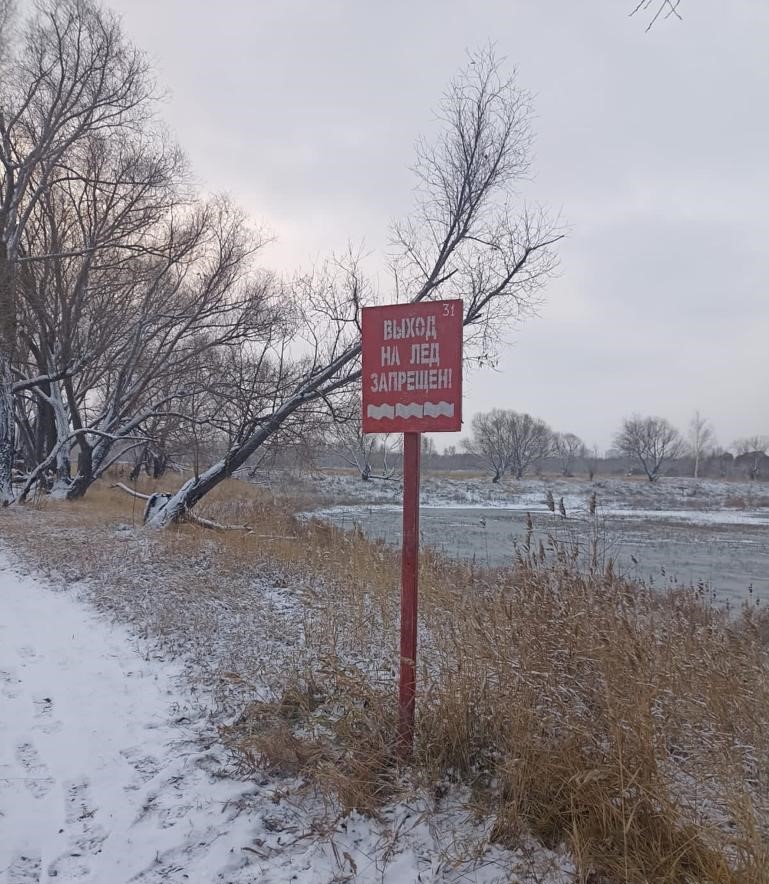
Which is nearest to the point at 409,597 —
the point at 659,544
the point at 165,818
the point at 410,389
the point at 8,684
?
the point at 410,389

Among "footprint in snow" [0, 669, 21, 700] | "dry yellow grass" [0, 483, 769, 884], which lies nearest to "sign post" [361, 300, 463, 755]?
"dry yellow grass" [0, 483, 769, 884]

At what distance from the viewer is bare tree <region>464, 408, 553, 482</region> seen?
79688mm

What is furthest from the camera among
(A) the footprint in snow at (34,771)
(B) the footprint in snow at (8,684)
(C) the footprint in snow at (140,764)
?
(B) the footprint in snow at (8,684)

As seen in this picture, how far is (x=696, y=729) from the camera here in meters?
2.95

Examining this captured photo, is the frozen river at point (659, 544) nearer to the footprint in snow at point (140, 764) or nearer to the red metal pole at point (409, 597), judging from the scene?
the red metal pole at point (409, 597)

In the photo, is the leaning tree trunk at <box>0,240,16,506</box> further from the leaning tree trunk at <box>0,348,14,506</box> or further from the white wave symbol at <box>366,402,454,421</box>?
the white wave symbol at <box>366,402,454,421</box>

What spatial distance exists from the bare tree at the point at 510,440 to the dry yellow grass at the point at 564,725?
71616 mm

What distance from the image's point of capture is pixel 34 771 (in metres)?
3.38

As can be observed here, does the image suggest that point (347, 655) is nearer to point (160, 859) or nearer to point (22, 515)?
point (160, 859)

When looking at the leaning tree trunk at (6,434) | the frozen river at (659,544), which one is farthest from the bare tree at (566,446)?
the leaning tree trunk at (6,434)

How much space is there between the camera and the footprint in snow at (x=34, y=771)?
127 inches

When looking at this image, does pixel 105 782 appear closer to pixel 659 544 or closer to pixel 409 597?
pixel 409 597

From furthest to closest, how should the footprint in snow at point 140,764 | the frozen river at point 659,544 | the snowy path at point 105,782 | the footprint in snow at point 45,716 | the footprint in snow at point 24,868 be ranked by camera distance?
the frozen river at point 659,544
the footprint in snow at point 45,716
the footprint in snow at point 140,764
the snowy path at point 105,782
the footprint in snow at point 24,868

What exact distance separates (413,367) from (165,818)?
244 centimetres
